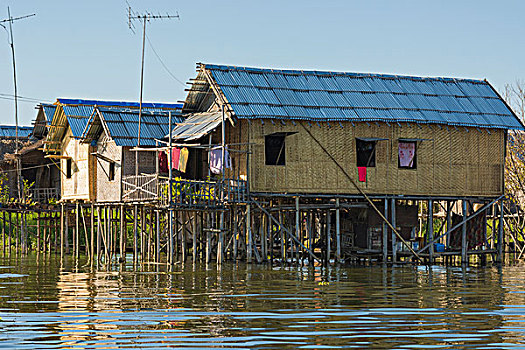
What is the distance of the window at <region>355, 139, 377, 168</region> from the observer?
27.4 metres

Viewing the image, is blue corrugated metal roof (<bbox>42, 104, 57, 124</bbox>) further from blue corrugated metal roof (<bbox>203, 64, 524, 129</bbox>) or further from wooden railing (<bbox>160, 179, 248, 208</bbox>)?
wooden railing (<bbox>160, 179, 248, 208</bbox>)

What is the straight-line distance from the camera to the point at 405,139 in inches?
1093

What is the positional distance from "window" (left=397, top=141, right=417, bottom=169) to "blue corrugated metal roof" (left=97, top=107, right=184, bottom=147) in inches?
290

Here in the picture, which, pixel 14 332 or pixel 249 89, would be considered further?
pixel 249 89

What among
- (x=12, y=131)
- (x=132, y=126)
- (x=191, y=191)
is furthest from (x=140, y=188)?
(x=12, y=131)

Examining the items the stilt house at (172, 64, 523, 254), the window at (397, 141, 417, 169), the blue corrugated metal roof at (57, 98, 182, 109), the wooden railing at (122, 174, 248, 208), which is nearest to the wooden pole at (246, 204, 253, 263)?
the wooden railing at (122, 174, 248, 208)

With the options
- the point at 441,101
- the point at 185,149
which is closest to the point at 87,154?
the point at 185,149

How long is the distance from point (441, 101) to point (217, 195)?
323 inches

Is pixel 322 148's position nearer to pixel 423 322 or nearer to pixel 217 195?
pixel 217 195

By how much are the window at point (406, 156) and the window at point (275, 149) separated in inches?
148

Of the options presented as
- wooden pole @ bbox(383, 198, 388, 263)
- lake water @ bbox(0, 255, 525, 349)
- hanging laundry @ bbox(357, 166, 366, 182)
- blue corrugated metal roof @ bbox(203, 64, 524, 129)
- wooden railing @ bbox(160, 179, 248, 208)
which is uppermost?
blue corrugated metal roof @ bbox(203, 64, 524, 129)

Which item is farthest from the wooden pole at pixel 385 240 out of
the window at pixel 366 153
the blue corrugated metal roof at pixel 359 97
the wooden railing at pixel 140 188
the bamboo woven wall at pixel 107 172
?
the bamboo woven wall at pixel 107 172

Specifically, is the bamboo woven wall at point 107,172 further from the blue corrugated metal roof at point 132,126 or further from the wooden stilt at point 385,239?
the wooden stilt at point 385,239

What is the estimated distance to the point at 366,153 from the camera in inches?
1082
